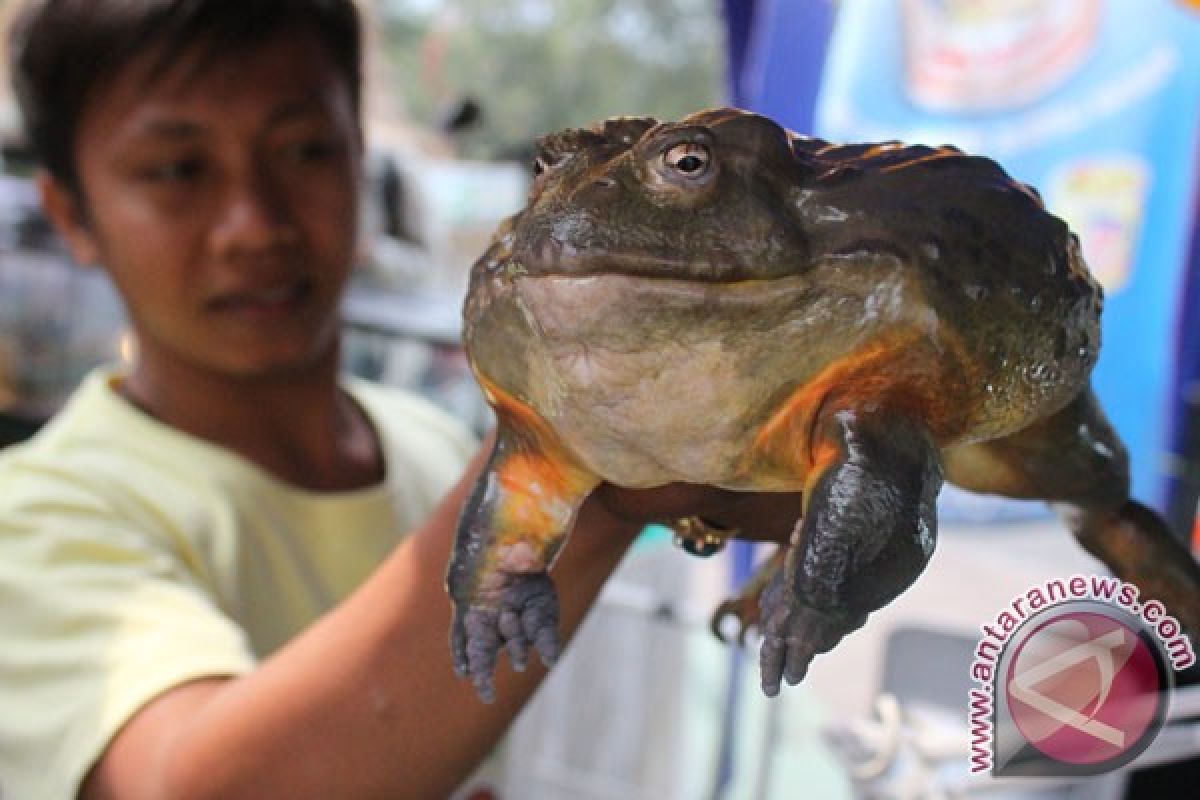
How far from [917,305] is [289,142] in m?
0.63

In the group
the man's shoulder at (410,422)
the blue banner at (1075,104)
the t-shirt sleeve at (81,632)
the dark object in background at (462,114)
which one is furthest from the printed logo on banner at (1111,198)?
the man's shoulder at (410,422)

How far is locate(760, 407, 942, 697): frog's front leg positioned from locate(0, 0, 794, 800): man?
0.64 feet

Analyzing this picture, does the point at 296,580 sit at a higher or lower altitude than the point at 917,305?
lower

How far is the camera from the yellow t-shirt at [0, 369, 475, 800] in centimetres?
70

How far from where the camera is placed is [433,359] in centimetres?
191

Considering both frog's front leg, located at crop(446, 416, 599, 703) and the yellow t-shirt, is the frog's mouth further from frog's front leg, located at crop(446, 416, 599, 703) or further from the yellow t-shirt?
the yellow t-shirt

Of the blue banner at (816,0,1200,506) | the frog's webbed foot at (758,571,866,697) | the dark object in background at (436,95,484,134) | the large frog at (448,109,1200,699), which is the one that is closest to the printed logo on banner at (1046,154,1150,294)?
the blue banner at (816,0,1200,506)

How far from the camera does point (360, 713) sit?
569 mm

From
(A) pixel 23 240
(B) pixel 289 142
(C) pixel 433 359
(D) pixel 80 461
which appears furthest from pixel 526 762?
(A) pixel 23 240

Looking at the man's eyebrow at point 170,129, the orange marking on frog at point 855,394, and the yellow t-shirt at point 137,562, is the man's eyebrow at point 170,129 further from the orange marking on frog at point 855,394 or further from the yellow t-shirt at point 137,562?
the orange marking on frog at point 855,394

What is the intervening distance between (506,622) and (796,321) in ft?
0.46

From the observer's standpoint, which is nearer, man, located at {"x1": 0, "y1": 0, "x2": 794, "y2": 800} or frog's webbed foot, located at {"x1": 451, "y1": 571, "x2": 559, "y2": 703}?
frog's webbed foot, located at {"x1": 451, "y1": 571, "x2": 559, "y2": 703}

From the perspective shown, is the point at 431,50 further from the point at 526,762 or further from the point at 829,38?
the point at 526,762

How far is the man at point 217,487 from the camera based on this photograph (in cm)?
57
